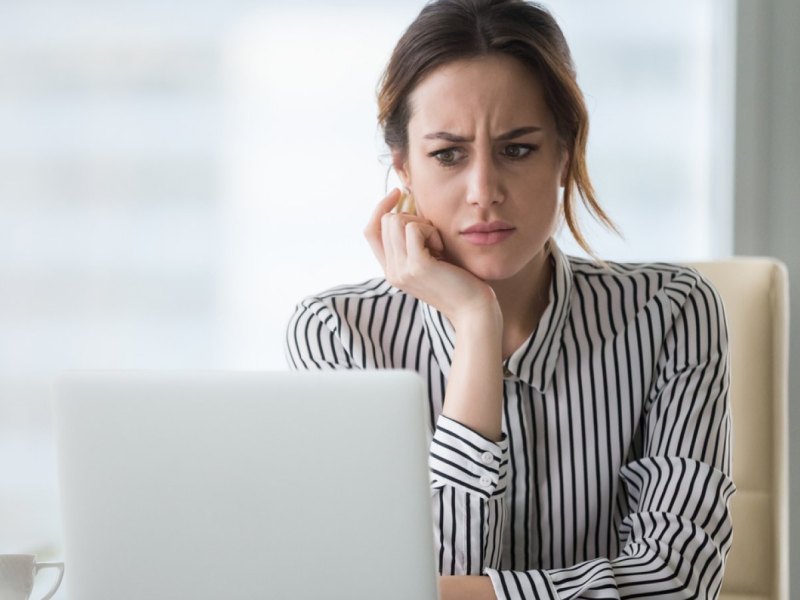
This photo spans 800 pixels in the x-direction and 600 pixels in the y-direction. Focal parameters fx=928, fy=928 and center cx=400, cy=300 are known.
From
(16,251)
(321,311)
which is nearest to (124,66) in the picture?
(16,251)

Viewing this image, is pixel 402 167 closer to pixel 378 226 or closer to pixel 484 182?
pixel 378 226

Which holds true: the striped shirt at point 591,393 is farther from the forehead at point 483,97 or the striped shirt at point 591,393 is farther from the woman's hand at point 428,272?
the forehead at point 483,97

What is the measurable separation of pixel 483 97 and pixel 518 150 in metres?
0.09

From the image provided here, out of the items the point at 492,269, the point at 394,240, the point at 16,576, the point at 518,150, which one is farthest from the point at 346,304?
the point at 16,576

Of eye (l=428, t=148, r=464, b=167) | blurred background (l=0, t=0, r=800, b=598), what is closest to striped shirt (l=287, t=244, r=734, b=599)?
eye (l=428, t=148, r=464, b=167)

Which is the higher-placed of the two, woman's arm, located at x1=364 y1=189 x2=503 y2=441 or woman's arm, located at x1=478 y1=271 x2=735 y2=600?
woman's arm, located at x1=364 y1=189 x2=503 y2=441

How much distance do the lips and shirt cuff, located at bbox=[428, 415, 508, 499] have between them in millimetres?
272

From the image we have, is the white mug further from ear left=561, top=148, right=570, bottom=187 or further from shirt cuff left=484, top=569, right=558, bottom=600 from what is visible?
ear left=561, top=148, right=570, bottom=187

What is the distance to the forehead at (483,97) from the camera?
1248 millimetres

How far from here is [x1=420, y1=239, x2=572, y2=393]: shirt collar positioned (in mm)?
1302

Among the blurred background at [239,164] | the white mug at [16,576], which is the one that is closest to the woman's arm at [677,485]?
the white mug at [16,576]

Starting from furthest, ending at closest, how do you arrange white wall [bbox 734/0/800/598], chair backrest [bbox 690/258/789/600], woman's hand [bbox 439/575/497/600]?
white wall [bbox 734/0/800/598] → chair backrest [bbox 690/258/789/600] → woman's hand [bbox 439/575/497/600]

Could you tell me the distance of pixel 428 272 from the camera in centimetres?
127

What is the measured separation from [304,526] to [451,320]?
591mm
